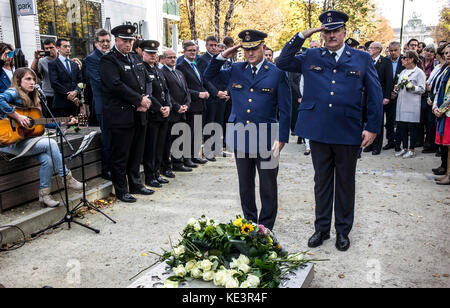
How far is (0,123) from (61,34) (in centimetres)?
1294

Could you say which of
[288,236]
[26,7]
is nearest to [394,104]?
[288,236]

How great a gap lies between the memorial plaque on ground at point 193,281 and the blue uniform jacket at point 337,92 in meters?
1.57

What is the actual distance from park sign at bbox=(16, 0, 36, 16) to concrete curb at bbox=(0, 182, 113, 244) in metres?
8.01

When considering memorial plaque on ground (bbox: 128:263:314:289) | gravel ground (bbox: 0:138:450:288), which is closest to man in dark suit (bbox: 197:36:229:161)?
gravel ground (bbox: 0:138:450:288)

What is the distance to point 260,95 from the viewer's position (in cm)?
450

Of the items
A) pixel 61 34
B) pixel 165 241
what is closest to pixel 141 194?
pixel 165 241

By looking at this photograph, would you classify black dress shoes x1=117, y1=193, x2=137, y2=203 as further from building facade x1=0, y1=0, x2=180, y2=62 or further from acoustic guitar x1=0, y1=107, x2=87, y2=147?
building facade x1=0, y1=0, x2=180, y2=62

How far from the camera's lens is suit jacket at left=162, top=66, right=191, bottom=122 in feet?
25.7

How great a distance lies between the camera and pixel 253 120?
4.55m

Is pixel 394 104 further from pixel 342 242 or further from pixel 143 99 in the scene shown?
pixel 143 99

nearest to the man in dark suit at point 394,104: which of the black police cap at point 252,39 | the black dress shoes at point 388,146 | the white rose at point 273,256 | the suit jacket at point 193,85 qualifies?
the black dress shoes at point 388,146

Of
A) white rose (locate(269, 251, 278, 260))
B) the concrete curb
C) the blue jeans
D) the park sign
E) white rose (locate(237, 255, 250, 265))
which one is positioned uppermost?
the park sign

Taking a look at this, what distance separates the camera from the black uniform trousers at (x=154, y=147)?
7.27 m

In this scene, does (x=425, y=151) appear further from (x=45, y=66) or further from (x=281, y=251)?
(x=45, y=66)
